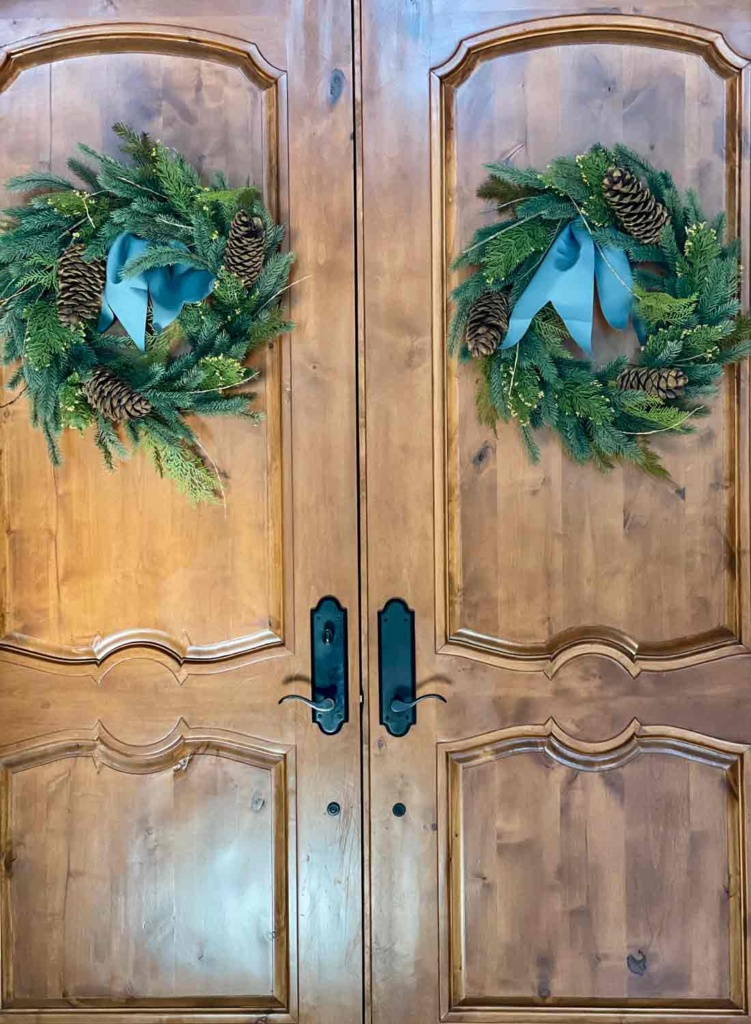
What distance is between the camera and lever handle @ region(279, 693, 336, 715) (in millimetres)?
1617

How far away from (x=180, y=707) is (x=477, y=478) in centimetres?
78

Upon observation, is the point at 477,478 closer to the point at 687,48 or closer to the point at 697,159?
the point at 697,159

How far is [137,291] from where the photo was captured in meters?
1.54

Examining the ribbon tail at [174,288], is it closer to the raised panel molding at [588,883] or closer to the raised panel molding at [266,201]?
the raised panel molding at [266,201]

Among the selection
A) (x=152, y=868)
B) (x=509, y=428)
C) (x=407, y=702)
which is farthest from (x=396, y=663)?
(x=152, y=868)

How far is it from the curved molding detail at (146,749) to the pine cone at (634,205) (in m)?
1.25

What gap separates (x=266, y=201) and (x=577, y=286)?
65 centimetres

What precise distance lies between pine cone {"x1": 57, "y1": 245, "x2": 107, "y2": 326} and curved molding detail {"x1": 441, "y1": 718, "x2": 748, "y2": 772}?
3.72 ft

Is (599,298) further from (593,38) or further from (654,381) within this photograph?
(593,38)

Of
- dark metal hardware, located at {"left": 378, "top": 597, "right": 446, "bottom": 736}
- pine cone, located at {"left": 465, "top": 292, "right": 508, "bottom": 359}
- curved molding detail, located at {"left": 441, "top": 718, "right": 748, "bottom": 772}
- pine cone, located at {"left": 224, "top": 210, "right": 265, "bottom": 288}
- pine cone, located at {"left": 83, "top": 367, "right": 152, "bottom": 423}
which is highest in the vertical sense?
pine cone, located at {"left": 224, "top": 210, "right": 265, "bottom": 288}

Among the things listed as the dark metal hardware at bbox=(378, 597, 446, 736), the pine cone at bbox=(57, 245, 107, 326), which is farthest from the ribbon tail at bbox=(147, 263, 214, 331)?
the dark metal hardware at bbox=(378, 597, 446, 736)

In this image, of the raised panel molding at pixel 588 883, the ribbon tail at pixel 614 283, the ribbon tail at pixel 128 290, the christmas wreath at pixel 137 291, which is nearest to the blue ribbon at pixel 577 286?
the ribbon tail at pixel 614 283

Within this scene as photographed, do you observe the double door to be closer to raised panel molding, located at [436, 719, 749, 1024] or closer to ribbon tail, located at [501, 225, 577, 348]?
raised panel molding, located at [436, 719, 749, 1024]

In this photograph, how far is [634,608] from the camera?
1.64 m
